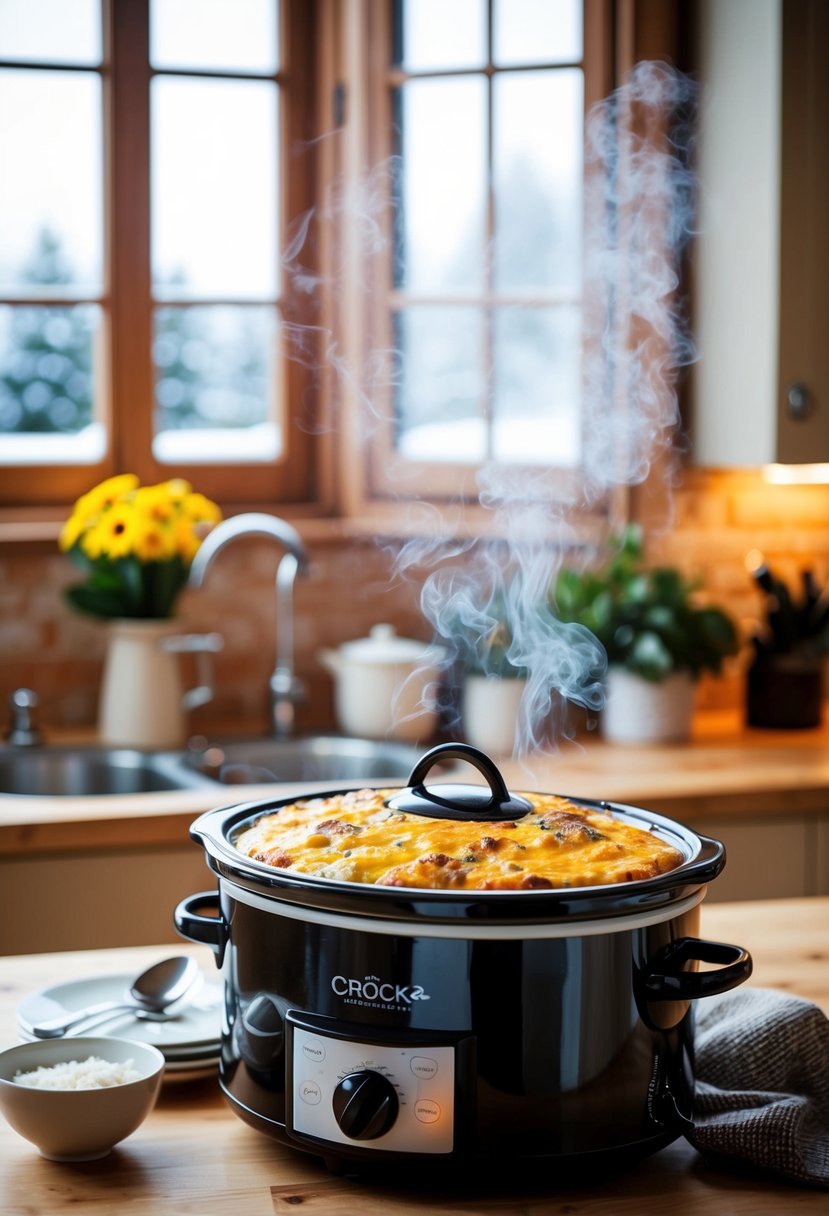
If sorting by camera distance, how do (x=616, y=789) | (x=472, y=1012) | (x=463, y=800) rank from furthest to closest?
(x=616, y=789) → (x=463, y=800) → (x=472, y=1012)

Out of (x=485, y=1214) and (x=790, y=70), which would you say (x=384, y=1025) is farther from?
(x=790, y=70)

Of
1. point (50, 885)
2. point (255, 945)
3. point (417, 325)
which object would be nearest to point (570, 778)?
point (50, 885)

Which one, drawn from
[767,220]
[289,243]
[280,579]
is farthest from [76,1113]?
[289,243]

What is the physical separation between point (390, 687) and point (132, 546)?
21.1 inches

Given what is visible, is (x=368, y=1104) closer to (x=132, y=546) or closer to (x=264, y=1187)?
(x=264, y=1187)

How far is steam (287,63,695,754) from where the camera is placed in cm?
297

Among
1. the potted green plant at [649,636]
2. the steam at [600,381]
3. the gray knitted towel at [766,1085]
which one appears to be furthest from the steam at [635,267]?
the gray knitted towel at [766,1085]

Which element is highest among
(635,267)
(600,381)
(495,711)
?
(635,267)

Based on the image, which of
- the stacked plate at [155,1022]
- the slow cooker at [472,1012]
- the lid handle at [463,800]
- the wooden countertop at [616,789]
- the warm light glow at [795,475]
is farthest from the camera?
the warm light glow at [795,475]

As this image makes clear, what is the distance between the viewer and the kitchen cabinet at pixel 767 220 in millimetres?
2734

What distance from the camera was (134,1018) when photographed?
4.15 feet

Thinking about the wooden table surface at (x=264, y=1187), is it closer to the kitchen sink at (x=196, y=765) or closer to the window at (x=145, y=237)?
the kitchen sink at (x=196, y=765)

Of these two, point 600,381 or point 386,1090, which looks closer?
point 386,1090

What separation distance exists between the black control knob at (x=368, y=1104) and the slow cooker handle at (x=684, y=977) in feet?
0.59
